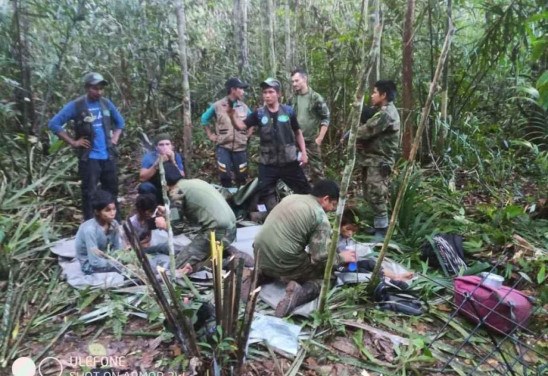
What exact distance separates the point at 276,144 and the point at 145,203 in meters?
1.75

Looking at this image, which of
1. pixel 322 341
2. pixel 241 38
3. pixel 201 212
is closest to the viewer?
pixel 322 341

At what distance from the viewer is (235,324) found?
9.29ft

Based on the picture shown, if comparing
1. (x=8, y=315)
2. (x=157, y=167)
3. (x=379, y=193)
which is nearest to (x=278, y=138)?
(x=379, y=193)

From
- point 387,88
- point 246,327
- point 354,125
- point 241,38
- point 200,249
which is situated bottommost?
point 200,249

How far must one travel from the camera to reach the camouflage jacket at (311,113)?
615cm

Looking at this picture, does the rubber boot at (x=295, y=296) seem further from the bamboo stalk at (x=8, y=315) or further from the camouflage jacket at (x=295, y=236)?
the bamboo stalk at (x=8, y=315)

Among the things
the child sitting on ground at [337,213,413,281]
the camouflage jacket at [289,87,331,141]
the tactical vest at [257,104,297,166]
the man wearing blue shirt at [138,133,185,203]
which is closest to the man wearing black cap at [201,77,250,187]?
the tactical vest at [257,104,297,166]

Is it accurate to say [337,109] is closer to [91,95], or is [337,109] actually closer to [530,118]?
[530,118]

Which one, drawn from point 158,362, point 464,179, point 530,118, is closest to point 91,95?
point 158,362

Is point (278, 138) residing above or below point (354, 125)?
below

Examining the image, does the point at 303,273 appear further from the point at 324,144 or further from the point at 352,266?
the point at 324,144

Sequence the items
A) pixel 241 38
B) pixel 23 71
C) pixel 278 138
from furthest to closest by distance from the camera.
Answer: pixel 241 38 → pixel 23 71 → pixel 278 138

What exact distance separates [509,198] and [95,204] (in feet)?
16.1

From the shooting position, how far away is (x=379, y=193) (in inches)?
209
